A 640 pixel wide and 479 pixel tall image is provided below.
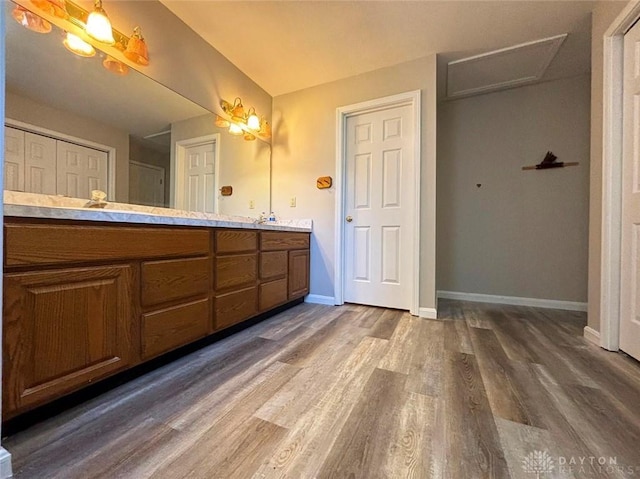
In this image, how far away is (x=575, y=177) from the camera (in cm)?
273

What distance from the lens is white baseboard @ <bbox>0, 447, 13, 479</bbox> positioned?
0.75 meters

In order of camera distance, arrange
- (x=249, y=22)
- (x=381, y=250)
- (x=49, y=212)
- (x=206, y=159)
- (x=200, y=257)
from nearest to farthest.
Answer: (x=49, y=212) < (x=200, y=257) < (x=249, y=22) < (x=206, y=159) < (x=381, y=250)

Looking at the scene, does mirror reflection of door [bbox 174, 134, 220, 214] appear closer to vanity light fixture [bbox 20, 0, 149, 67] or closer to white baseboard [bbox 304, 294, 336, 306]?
vanity light fixture [bbox 20, 0, 149, 67]

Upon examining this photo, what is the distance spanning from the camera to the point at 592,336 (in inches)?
71.8

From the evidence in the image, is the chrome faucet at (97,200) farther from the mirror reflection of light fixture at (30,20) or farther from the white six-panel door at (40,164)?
the mirror reflection of light fixture at (30,20)

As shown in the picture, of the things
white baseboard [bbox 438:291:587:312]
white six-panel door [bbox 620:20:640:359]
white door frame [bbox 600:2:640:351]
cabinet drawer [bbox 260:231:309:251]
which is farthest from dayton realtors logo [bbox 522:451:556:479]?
white baseboard [bbox 438:291:587:312]

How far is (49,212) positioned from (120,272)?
1.16 ft

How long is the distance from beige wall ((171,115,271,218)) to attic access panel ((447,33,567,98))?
7.03 ft

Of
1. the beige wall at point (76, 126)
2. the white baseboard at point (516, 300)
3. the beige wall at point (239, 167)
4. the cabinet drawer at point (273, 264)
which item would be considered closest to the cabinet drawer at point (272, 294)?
the cabinet drawer at point (273, 264)

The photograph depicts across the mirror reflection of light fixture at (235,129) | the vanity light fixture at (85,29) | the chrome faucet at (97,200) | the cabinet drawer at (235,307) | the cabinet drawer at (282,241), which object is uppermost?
the vanity light fixture at (85,29)

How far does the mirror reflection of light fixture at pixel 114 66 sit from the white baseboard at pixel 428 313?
9.52 ft

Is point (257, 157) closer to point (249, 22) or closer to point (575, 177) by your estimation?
point (249, 22)

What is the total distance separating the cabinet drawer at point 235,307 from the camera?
175 cm

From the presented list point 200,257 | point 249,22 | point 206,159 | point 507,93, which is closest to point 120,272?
point 200,257
